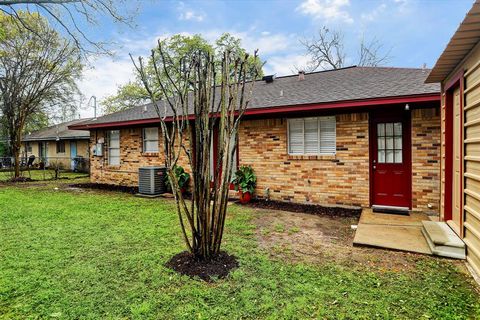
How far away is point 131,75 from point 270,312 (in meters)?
30.2

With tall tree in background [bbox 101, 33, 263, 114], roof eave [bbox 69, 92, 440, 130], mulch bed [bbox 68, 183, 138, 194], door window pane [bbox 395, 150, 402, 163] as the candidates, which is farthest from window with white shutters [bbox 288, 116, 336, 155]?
tall tree in background [bbox 101, 33, 263, 114]

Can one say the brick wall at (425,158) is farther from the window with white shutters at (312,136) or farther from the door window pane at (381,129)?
the window with white shutters at (312,136)

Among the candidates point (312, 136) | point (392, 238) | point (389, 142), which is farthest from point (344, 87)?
point (392, 238)

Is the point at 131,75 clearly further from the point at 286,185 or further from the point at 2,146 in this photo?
the point at 286,185

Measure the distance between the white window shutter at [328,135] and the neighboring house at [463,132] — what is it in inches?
92.0

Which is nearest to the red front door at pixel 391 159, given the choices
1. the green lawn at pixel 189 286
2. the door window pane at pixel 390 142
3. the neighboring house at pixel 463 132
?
the door window pane at pixel 390 142

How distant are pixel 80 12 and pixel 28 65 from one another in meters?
6.89

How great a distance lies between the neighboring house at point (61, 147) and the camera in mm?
18875

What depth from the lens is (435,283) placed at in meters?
2.90

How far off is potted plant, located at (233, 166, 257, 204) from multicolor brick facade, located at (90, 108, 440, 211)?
204mm

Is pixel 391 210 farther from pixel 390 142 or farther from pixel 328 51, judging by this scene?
pixel 328 51

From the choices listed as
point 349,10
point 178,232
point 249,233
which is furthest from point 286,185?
point 349,10

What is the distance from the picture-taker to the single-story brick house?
5855 mm

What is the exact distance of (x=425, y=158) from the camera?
230 inches
